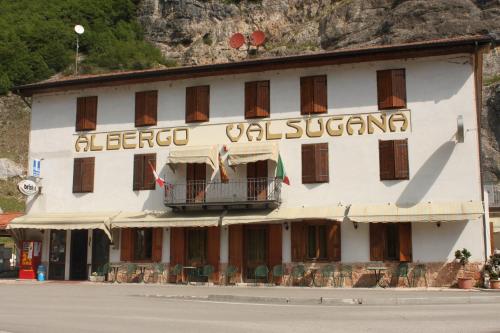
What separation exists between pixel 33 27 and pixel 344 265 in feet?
234

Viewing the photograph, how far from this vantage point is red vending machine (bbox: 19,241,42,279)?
2536cm

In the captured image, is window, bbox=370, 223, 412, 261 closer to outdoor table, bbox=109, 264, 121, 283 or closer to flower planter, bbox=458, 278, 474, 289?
flower planter, bbox=458, 278, 474, 289

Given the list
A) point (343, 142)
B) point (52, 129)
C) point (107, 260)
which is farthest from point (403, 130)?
point (52, 129)

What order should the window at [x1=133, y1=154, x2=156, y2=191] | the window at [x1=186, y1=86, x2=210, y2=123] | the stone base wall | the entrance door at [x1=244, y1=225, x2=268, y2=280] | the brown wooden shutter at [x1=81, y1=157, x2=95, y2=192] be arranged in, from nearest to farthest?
the stone base wall < the entrance door at [x1=244, y1=225, x2=268, y2=280] < the window at [x1=186, y1=86, x2=210, y2=123] < the window at [x1=133, y1=154, x2=156, y2=191] < the brown wooden shutter at [x1=81, y1=157, x2=95, y2=192]

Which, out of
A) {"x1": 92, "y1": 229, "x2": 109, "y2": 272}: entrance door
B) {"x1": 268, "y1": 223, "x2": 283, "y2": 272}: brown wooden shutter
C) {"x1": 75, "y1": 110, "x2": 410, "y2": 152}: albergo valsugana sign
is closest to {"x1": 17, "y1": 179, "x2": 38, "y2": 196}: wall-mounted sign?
{"x1": 75, "y1": 110, "x2": 410, "y2": 152}: albergo valsugana sign

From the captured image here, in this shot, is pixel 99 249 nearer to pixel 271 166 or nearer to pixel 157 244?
pixel 157 244

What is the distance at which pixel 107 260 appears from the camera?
82.0 feet

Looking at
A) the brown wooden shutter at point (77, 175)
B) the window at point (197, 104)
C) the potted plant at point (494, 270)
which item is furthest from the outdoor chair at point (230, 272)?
the potted plant at point (494, 270)

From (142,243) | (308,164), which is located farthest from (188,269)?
(308,164)

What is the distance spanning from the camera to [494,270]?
19.5 metres

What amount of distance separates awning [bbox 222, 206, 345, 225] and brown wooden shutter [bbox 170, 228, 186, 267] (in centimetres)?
239

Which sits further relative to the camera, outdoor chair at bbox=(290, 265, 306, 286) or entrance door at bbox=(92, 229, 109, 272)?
entrance door at bbox=(92, 229, 109, 272)

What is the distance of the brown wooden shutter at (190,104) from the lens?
2422cm

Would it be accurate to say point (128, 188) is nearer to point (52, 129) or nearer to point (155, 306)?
point (52, 129)
